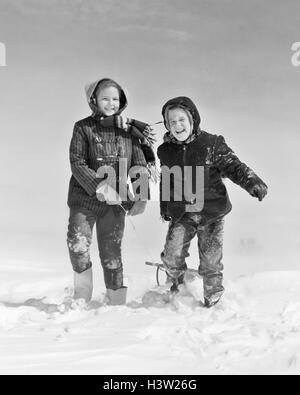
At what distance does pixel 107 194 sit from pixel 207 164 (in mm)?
896

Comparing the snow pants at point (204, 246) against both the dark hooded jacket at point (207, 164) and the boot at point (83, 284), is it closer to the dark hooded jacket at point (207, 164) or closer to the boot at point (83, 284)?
the dark hooded jacket at point (207, 164)

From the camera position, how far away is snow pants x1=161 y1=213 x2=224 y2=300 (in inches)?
188

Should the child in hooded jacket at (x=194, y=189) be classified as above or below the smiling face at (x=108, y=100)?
below

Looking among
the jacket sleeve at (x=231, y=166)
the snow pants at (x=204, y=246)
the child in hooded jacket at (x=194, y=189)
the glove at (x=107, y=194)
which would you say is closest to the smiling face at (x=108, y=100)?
the child in hooded jacket at (x=194, y=189)

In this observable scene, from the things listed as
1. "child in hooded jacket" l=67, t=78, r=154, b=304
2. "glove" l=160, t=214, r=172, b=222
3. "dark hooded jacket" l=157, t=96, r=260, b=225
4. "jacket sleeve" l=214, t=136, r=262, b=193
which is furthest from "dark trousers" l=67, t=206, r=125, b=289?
"jacket sleeve" l=214, t=136, r=262, b=193

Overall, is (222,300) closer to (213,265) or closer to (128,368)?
(213,265)

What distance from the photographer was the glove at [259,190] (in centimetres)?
452

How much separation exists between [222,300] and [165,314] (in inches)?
30.3

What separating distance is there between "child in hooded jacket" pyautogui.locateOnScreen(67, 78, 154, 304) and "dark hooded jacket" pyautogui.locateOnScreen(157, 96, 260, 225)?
37 centimetres

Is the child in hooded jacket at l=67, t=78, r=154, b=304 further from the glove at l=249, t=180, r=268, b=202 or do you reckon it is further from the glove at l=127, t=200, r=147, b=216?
the glove at l=249, t=180, r=268, b=202

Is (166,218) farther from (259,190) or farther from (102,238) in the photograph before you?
(259,190)

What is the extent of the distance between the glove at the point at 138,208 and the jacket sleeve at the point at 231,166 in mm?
738

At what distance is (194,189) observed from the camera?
4.76 m

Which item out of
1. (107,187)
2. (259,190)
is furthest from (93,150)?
(259,190)
